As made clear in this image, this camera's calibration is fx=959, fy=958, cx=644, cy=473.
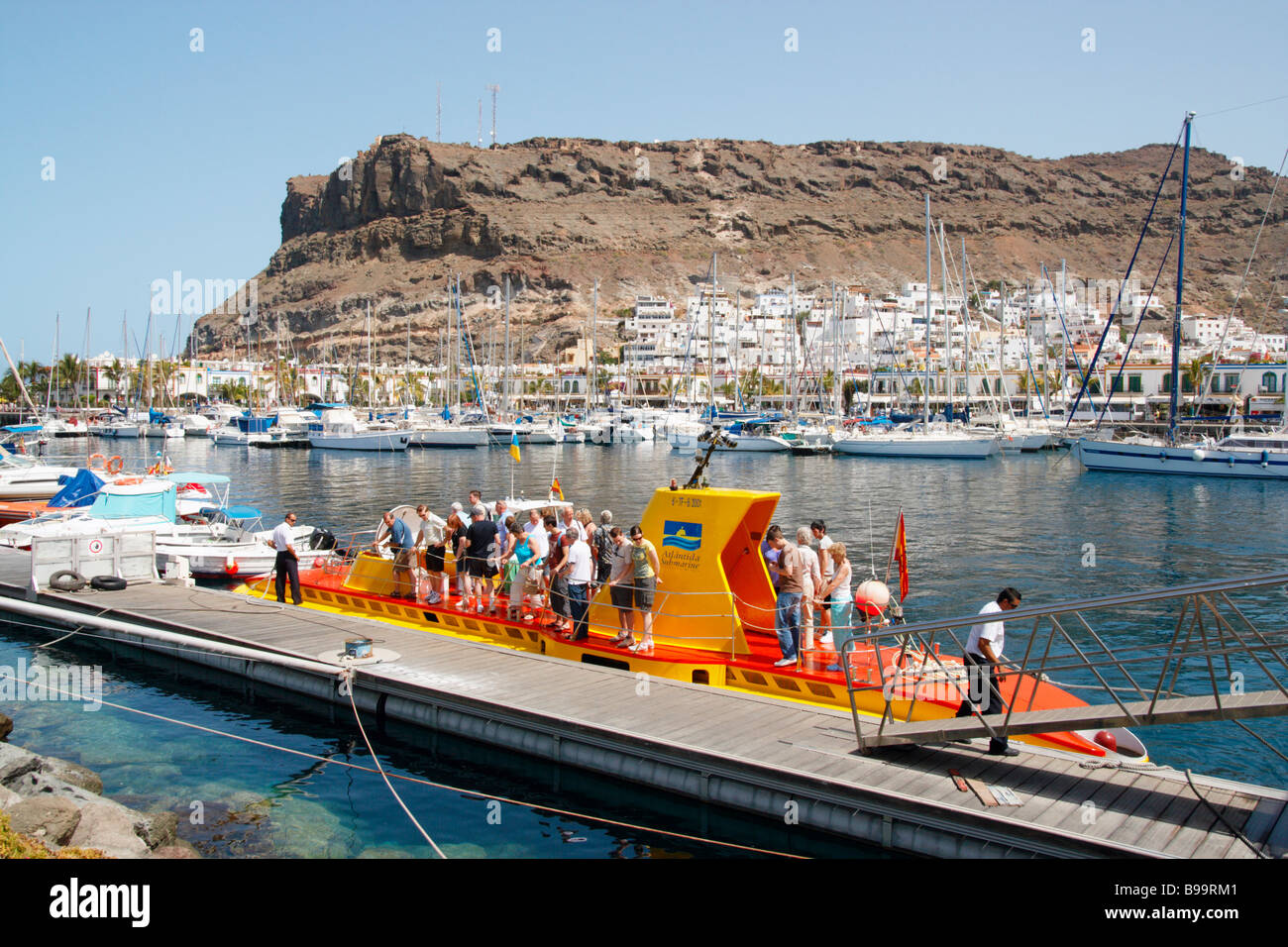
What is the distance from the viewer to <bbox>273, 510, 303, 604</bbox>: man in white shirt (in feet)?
57.6

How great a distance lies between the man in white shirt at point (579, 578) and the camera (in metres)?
13.9

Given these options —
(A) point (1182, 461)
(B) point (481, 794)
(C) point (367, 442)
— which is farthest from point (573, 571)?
(C) point (367, 442)

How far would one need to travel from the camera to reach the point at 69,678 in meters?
17.3

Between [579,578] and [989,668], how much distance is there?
6034 millimetres

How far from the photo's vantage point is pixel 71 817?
945 centimetres

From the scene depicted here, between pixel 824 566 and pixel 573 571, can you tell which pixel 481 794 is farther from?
pixel 824 566

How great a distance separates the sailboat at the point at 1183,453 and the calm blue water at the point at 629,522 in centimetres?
198

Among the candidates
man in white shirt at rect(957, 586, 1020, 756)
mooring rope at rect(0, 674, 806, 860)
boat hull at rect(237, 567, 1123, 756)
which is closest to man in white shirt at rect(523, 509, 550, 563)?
boat hull at rect(237, 567, 1123, 756)

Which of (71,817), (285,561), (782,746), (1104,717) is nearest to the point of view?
(1104,717)

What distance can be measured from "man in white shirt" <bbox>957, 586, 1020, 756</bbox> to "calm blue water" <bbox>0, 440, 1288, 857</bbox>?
2618 mm

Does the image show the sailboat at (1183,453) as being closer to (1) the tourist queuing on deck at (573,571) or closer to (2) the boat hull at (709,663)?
(1) the tourist queuing on deck at (573,571)

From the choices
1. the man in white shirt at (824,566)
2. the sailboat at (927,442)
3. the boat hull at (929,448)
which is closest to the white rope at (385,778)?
the man in white shirt at (824,566)

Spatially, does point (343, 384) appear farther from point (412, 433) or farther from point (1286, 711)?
point (1286, 711)
